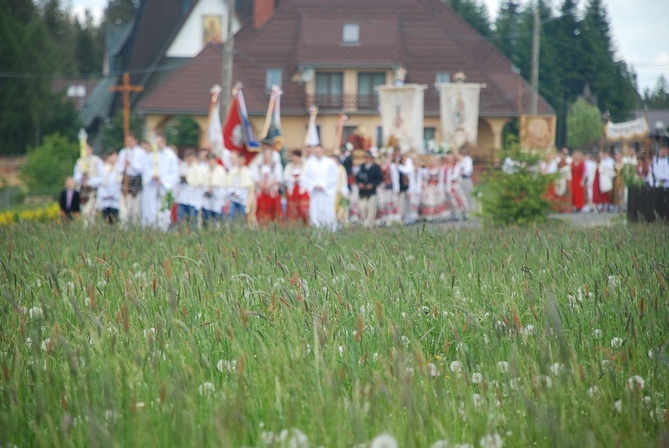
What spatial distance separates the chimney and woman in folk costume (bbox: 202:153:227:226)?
1596 inches

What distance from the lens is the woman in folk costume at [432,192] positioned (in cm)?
2975

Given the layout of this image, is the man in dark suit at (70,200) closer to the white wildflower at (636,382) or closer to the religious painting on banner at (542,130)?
the religious painting on banner at (542,130)

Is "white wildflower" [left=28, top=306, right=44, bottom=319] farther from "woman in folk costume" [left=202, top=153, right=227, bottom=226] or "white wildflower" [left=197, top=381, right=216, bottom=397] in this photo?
"woman in folk costume" [left=202, top=153, right=227, bottom=226]

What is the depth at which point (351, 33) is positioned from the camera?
59562mm

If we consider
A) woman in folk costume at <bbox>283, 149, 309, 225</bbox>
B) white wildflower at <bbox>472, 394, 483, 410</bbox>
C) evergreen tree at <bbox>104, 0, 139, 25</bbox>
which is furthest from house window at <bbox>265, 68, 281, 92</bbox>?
evergreen tree at <bbox>104, 0, 139, 25</bbox>

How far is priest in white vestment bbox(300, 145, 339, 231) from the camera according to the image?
874 inches

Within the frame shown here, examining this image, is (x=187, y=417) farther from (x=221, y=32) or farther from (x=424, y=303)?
(x=221, y=32)

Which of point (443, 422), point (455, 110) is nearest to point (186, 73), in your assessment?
point (455, 110)

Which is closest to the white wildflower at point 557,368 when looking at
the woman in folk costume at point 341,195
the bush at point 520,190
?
the bush at point 520,190

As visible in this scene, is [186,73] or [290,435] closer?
[290,435]

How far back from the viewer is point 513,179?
1833 centimetres

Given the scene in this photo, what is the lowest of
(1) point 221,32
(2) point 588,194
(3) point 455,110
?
(2) point 588,194

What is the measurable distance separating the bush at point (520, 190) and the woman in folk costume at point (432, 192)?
10954mm

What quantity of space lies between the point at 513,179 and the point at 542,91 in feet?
245
